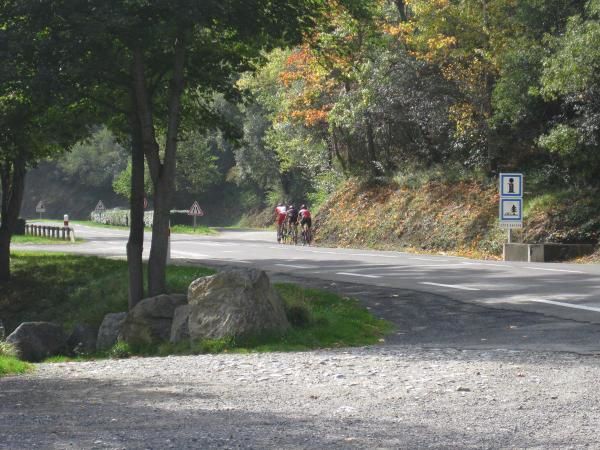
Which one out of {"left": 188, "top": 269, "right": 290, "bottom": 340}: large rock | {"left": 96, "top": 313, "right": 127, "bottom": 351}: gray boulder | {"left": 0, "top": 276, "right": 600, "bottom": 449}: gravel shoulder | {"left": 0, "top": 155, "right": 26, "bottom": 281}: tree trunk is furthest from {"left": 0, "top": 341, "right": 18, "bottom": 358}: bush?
{"left": 0, "top": 155, "right": 26, "bottom": 281}: tree trunk

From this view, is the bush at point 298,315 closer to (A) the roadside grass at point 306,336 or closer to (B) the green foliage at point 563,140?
(A) the roadside grass at point 306,336

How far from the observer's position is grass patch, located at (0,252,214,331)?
20862 mm

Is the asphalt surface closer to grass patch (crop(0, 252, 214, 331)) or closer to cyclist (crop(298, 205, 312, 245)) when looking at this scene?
grass patch (crop(0, 252, 214, 331))

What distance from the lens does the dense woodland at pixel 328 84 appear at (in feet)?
52.9

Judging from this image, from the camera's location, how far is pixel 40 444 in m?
6.36

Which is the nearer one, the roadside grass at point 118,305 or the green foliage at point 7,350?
the roadside grass at point 118,305

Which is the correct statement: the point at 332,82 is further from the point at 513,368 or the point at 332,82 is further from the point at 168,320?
the point at 513,368

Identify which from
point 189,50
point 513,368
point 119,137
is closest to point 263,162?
point 119,137

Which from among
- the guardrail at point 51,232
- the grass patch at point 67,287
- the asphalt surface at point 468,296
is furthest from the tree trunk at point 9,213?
the guardrail at point 51,232

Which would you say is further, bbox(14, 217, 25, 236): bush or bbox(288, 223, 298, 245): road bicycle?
bbox(14, 217, 25, 236): bush

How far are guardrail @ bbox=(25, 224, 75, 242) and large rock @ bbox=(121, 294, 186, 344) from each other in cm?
3236

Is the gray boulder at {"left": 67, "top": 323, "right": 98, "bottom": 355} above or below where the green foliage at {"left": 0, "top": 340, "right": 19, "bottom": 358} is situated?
below

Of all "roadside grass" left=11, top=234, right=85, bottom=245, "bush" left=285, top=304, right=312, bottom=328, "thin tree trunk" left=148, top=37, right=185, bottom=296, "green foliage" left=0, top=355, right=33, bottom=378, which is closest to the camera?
"green foliage" left=0, top=355, right=33, bottom=378

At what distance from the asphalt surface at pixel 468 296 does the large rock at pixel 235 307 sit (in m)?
1.65
